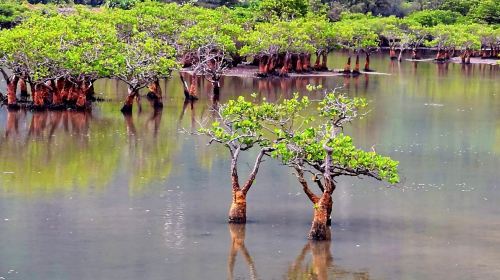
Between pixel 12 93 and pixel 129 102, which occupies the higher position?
pixel 12 93

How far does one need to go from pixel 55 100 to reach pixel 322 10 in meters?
81.2

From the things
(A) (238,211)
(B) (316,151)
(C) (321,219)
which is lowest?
(A) (238,211)

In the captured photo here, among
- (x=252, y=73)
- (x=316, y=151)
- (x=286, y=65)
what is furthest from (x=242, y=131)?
(x=286, y=65)

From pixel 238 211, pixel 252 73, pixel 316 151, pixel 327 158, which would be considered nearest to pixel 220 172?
pixel 238 211

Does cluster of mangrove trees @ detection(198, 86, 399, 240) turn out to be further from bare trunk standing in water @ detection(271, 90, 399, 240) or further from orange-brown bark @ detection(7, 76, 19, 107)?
orange-brown bark @ detection(7, 76, 19, 107)

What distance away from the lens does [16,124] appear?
5916 centimetres

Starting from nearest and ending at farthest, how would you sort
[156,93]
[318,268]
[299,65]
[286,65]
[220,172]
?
[318,268] → [220,172] → [156,93] → [286,65] → [299,65]

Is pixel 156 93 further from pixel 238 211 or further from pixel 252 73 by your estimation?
pixel 238 211

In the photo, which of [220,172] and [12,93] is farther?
[12,93]

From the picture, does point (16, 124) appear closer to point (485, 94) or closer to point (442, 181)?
point (442, 181)

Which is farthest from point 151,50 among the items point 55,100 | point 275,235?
point 275,235

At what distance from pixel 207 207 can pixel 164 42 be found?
40.4m

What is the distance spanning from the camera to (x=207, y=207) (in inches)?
1516

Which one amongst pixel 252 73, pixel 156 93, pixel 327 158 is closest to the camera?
pixel 327 158
